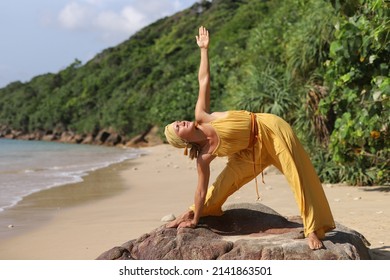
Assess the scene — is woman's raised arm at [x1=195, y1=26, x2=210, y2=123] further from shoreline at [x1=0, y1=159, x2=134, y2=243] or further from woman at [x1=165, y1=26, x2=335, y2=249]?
shoreline at [x1=0, y1=159, x2=134, y2=243]

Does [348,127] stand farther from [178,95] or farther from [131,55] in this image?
[131,55]

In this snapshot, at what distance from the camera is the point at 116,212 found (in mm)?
9203

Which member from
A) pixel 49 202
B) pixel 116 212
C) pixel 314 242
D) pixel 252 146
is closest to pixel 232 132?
pixel 252 146

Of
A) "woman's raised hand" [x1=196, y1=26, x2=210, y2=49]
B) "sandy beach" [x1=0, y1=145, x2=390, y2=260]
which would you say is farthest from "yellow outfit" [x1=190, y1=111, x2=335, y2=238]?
"sandy beach" [x1=0, y1=145, x2=390, y2=260]

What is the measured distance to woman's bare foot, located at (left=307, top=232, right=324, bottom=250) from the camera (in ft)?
15.3

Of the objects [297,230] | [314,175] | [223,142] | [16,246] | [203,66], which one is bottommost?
[16,246]

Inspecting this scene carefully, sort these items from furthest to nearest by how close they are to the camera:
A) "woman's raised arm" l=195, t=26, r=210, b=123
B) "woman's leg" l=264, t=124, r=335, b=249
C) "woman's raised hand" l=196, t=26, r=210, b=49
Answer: "woman's raised hand" l=196, t=26, r=210, b=49, "woman's raised arm" l=195, t=26, r=210, b=123, "woman's leg" l=264, t=124, r=335, b=249

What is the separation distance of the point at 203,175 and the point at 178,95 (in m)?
30.0

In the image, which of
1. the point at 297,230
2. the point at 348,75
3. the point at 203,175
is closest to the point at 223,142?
the point at 203,175

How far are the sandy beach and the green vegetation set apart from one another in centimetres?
100

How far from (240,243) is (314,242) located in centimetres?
60

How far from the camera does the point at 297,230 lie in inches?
203

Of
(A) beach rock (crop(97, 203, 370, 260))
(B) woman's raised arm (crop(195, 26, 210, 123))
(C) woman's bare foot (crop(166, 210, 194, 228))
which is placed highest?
(B) woman's raised arm (crop(195, 26, 210, 123))
